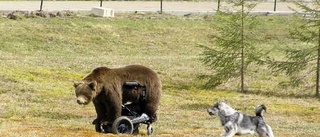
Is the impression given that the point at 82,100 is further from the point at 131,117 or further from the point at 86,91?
the point at 131,117

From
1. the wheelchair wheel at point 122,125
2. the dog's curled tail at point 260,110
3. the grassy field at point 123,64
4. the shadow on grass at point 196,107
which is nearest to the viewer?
the dog's curled tail at point 260,110

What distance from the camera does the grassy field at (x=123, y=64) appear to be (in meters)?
28.1

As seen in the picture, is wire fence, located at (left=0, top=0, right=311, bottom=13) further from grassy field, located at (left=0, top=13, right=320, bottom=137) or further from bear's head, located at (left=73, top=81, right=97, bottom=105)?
bear's head, located at (left=73, top=81, right=97, bottom=105)

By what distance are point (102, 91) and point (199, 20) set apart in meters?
42.1

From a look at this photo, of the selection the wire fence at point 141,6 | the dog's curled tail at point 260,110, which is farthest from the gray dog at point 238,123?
the wire fence at point 141,6

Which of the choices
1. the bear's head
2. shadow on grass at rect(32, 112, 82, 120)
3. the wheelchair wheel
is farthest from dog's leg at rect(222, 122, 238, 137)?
shadow on grass at rect(32, 112, 82, 120)

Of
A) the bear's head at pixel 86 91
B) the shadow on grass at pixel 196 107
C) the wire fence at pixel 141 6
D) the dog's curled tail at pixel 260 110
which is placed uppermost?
the wire fence at pixel 141 6

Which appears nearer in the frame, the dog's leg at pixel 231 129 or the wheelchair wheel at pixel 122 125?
the dog's leg at pixel 231 129

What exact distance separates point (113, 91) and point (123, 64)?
2492 cm

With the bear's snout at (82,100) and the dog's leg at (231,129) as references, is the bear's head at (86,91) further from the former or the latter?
the dog's leg at (231,129)

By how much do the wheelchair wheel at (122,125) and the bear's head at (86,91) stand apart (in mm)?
975

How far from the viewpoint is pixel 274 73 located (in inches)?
2010

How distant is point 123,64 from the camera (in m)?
48.3

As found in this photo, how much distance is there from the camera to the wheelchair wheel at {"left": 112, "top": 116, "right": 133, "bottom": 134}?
76.7ft
